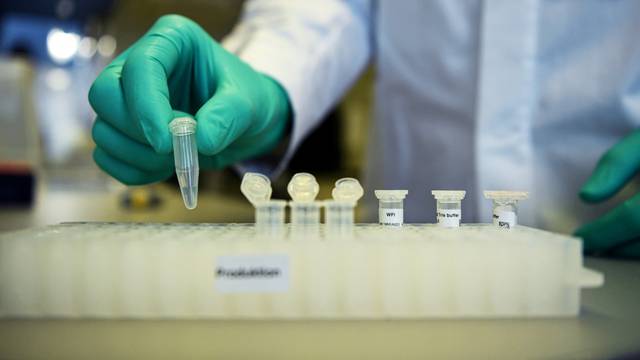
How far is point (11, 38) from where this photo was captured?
5758mm

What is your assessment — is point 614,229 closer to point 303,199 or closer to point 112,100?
point 303,199

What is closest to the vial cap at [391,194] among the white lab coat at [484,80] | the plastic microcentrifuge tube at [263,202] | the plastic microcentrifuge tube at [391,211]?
the plastic microcentrifuge tube at [391,211]

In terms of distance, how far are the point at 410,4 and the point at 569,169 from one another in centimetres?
53

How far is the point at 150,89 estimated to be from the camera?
67cm

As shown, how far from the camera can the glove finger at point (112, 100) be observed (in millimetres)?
735

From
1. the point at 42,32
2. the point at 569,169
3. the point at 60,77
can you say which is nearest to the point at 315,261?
the point at 569,169

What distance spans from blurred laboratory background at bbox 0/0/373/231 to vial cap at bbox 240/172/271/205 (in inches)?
28.8

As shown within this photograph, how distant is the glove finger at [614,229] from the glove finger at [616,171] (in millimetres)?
37

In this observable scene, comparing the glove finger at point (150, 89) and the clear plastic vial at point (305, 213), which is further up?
the glove finger at point (150, 89)

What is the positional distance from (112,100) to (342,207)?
0.40 metres

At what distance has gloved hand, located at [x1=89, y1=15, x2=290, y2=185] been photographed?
0.67 m

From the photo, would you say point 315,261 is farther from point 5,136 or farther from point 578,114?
point 5,136

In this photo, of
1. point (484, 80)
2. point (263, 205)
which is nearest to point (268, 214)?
point (263, 205)

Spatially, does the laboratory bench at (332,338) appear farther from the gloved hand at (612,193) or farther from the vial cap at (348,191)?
the gloved hand at (612,193)
